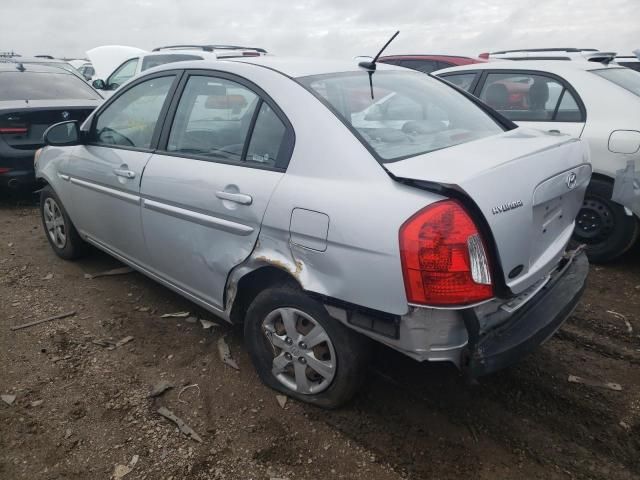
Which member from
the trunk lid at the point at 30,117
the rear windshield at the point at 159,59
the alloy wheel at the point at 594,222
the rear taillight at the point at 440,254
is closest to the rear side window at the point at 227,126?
the rear taillight at the point at 440,254

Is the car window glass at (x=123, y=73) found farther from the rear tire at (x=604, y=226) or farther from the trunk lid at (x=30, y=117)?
the rear tire at (x=604, y=226)

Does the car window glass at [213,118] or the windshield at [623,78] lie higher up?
the windshield at [623,78]

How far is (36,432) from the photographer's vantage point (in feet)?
8.16

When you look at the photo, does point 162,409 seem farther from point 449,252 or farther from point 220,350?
point 449,252

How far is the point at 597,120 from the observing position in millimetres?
4133

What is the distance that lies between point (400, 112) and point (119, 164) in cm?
185

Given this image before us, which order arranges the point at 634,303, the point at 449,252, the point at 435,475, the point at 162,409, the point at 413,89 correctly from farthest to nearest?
the point at 634,303 < the point at 413,89 < the point at 162,409 < the point at 435,475 < the point at 449,252

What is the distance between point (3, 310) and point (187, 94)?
2140 mm

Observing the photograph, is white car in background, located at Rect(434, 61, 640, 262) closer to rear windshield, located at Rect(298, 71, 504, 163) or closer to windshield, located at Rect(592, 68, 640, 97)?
windshield, located at Rect(592, 68, 640, 97)

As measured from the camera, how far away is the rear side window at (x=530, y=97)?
4395 millimetres

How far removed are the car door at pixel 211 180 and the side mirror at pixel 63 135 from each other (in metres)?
1.05

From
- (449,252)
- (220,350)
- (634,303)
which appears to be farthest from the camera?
(634,303)

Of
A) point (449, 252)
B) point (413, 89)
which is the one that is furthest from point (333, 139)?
point (413, 89)

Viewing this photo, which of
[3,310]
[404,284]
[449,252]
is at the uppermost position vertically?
[449,252]
